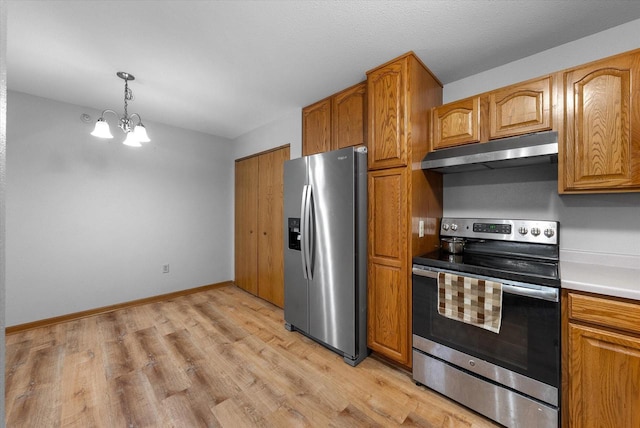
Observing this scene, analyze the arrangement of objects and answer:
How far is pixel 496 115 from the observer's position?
1.77 metres

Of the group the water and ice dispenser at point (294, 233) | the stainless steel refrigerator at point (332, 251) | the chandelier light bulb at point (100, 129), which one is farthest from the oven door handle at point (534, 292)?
the chandelier light bulb at point (100, 129)

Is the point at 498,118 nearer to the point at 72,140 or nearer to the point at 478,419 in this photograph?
the point at 478,419

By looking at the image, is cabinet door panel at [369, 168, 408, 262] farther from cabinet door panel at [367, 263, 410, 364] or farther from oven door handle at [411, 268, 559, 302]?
oven door handle at [411, 268, 559, 302]

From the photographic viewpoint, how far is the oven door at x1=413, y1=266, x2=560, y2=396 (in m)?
1.28

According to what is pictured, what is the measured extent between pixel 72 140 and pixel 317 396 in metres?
3.73

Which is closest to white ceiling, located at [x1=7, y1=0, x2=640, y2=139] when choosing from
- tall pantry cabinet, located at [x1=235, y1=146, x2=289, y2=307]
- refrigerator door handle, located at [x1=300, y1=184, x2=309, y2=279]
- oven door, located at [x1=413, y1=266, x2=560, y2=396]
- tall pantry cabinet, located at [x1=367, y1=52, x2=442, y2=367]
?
tall pantry cabinet, located at [x1=367, y1=52, x2=442, y2=367]

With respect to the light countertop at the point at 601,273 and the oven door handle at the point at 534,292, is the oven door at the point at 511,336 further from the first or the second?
the light countertop at the point at 601,273

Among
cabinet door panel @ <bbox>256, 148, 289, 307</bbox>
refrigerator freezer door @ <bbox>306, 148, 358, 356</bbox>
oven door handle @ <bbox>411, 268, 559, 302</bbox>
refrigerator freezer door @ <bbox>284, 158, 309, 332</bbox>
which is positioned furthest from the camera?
cabinet door panel @ <bbox>256, 148, 289, 307</bbox>

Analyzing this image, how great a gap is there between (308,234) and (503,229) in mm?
1561

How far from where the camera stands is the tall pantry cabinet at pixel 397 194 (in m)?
1.84

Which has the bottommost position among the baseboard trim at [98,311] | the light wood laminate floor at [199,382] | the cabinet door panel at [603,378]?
the light wood laminate floor at [199,382]

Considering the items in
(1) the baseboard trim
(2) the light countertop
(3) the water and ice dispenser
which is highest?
(3) the water and ice dispenser

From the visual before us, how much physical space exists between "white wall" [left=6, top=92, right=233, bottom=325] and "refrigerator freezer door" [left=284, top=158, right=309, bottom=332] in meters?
1.98

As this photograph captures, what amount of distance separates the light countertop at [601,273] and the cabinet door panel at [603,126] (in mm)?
483
